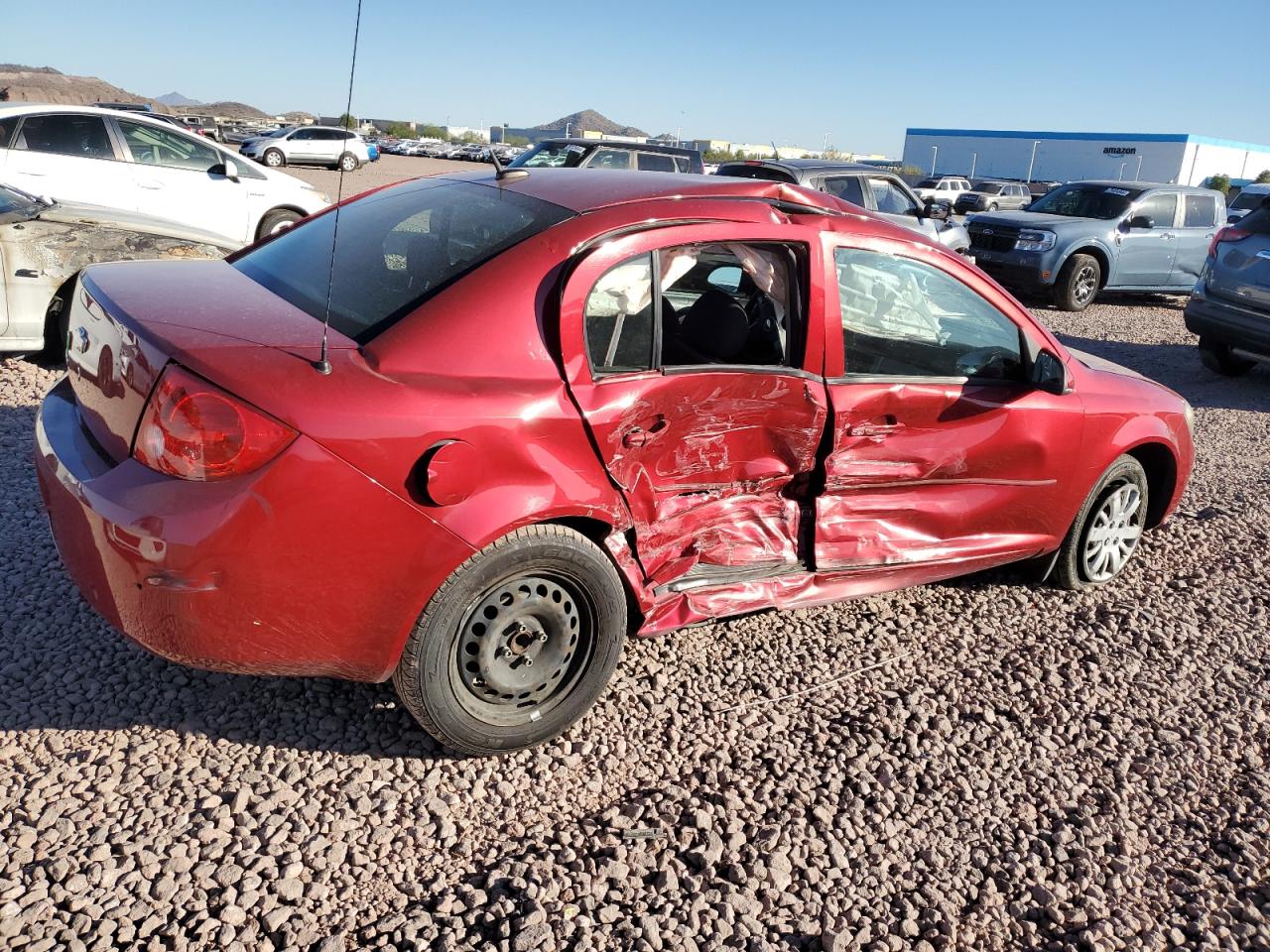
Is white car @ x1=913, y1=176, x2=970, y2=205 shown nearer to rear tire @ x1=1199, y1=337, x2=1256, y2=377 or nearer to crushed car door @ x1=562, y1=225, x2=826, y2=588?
rear tire @ x1=1199, y1=337, x2=1256, y2=377

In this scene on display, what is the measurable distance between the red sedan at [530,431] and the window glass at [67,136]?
711 cm

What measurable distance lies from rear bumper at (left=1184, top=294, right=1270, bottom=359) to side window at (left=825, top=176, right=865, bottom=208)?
12.8 ft

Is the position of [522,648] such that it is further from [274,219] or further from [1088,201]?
[1088,201]

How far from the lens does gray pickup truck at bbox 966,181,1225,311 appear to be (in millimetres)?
13203

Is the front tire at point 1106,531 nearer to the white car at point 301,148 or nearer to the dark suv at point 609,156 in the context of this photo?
the dark suv at point 609,156

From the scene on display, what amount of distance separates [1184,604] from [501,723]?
3484 mm

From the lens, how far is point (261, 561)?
2.52m

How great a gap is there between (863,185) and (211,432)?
1089 cm

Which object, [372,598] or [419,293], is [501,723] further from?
[419,293]

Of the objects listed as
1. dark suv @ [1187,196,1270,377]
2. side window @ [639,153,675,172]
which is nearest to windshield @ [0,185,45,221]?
side window @ [639,153,675,172]

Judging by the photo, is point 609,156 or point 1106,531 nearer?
point 1106,531

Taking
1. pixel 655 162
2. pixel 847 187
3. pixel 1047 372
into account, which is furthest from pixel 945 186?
pixel 1047 372

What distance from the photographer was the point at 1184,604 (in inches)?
185

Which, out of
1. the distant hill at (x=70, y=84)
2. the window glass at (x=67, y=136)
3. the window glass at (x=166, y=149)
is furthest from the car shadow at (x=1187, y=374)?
the distant hill at (x=70, y=84)
